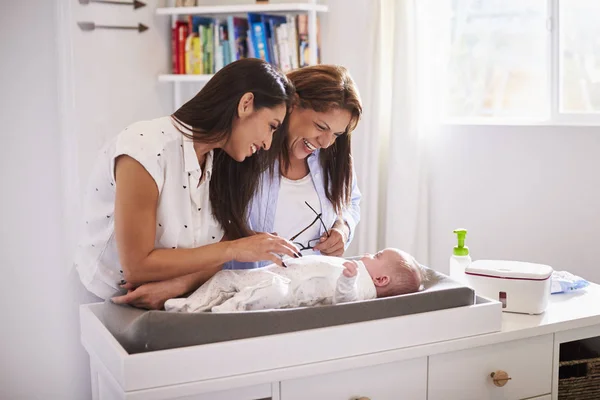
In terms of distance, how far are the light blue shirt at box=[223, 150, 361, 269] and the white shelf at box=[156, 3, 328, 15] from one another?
44.9 inches

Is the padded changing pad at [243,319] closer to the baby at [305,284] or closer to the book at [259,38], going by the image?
the baby at [305,284]

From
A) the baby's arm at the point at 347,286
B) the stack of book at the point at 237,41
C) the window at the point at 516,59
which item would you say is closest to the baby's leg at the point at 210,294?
the baby's arm at the point at 347,286

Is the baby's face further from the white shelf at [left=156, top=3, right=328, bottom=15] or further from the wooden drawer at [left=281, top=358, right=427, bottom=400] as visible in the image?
the white shelf at [left=156, top=3, right=328, bottom=15]

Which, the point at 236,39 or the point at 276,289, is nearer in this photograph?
the point at 276,289

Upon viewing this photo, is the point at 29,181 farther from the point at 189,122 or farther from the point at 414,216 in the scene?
the point at 414,216

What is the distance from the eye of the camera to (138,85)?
338cm

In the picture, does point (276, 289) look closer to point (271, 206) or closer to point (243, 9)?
point (271, 206)

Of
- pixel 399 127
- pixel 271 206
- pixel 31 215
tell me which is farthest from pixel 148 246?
pixel 399 127

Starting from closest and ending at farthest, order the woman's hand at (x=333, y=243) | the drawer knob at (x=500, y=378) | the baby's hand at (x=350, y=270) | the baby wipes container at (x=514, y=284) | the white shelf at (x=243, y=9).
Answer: the baby's hand at (x=350, y=270) < the drawer knob at (x=500, y=378) < the baby wipes container at (x=514, y=284) < the woman's hand at (x=333, y=243) < the white shelf at (x=243, y=9)

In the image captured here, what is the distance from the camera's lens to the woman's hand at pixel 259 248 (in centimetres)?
177

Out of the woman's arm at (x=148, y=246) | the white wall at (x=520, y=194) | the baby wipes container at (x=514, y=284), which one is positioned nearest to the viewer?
the woman's arm at (x=148, y=246)

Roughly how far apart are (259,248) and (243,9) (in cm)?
178

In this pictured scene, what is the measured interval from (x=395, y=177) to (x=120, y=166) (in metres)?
1.95

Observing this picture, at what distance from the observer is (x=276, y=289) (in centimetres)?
175
